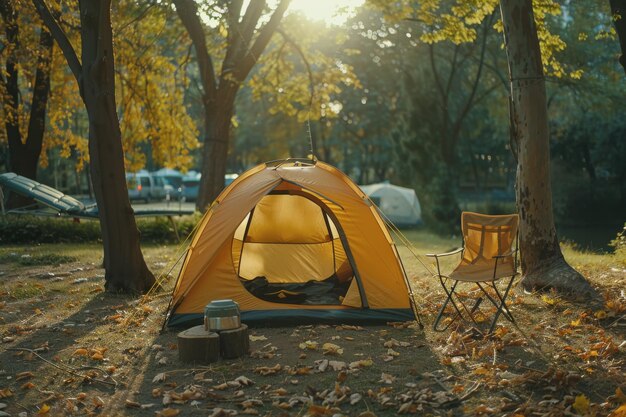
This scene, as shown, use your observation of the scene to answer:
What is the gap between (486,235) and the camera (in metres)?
8.26

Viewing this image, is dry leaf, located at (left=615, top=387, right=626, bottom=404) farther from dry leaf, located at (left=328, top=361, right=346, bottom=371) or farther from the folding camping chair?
the folding camping chair

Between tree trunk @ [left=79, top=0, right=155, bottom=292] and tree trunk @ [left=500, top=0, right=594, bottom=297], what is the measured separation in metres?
4.96

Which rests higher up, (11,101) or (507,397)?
(11,101)

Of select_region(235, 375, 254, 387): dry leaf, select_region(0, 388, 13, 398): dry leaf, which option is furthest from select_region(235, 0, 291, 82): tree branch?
select_region(0, 388, 13, 398): dry leaf

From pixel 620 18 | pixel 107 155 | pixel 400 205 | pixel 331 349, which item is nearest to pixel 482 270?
pixel 331 349

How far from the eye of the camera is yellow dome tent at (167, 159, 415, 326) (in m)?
8.34

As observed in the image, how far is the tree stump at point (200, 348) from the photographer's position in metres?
6.79

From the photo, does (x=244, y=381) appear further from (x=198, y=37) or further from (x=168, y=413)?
(x=198, y=37)

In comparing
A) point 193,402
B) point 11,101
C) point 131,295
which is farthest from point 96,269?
point 193,402

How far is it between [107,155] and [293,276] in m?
2.83

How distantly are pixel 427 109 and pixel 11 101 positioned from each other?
16.9 meters

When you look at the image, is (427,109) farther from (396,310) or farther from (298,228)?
(396,310)

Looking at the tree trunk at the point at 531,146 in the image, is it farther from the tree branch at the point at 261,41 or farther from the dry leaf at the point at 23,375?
the tree branch at the point at 261,41

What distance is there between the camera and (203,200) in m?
18.7
